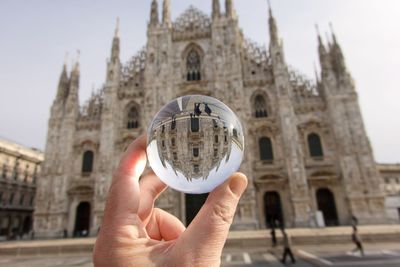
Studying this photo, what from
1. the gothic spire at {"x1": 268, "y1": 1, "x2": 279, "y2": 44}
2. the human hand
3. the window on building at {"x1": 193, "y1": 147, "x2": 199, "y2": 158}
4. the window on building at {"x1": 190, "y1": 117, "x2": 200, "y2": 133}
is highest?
the gothic spire at {"x1": 268, "y1": 1, "x2": 279, "y2": 44}

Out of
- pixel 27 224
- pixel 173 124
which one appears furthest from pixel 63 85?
pixel 173 124

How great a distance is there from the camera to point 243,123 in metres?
19.9

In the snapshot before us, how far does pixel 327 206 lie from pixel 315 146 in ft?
14.4

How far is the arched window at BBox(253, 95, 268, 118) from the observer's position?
21.7 m

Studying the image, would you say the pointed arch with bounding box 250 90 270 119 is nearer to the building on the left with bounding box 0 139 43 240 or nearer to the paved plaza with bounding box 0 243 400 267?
the paved plaza with bounding box 0 243 400 267

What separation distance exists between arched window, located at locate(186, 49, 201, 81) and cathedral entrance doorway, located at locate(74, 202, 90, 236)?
13.7 meters

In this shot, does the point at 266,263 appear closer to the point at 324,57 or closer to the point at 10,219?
the point at 324,57

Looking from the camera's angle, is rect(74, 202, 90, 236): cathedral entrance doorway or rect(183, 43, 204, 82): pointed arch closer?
rect(74, 202, 90, 236): cathedral entrance doorway

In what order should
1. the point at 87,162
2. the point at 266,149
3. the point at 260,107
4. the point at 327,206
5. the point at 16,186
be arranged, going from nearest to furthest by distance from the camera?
the point at 327,206
the point at 266,149
the point at 260,107
the point at 87,162
the point at 16,186

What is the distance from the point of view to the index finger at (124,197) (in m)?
1.21

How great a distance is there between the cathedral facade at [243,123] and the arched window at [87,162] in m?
0.09

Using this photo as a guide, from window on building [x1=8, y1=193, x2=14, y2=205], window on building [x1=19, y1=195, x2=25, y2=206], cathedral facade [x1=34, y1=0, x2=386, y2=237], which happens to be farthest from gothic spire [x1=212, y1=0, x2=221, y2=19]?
window on building [x1=19, y1=195, x2=25, y2=206]

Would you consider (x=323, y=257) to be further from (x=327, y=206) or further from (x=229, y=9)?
(x=229, y=9)

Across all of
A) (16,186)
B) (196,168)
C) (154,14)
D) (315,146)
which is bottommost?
(196,168)
